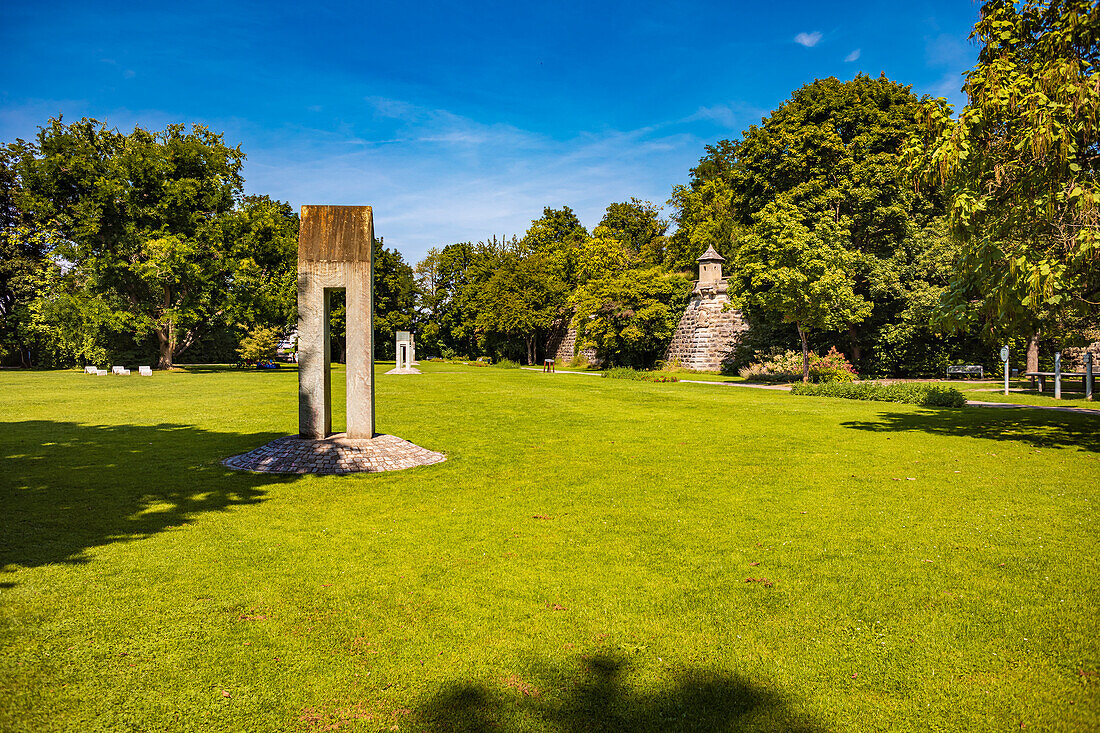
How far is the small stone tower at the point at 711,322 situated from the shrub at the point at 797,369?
2.98m

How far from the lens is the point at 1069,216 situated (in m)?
9.78

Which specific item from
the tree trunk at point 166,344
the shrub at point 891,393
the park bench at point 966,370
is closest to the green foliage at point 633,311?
the shrub at point 891,393

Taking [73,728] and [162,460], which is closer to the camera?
[73,728]

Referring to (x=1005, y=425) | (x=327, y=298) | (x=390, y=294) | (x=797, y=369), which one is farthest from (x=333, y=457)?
(x=390, y=294)

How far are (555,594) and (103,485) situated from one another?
22.8 ft

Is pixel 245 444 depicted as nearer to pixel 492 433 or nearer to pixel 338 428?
pixel 338 428

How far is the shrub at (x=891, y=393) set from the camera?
17.8 metres

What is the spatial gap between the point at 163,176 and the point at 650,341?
3295cm

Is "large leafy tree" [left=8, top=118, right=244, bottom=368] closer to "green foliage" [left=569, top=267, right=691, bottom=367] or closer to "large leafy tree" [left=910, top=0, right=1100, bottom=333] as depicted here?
"green foliage" [left=569, top=267, right=691, bottom=367]

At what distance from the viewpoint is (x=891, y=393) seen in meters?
20.0

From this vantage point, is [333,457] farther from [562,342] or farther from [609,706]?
[562,342]

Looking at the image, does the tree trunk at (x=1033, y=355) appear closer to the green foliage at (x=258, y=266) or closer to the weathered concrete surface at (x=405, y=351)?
the weathered concrete surface at (x=405, y=351)

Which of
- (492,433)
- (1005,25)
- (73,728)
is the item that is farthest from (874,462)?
(73,728)

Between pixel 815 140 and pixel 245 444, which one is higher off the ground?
pixel 815 140
